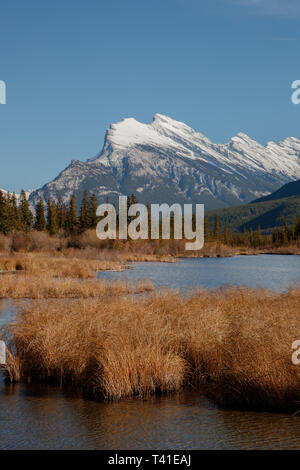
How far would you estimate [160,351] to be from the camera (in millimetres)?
11562

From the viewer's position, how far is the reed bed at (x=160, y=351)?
1051 cm

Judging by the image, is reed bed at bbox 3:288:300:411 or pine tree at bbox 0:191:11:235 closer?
reed bed at bbox 3:288:300:411

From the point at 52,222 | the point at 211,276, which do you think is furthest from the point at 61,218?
the point at 211,276

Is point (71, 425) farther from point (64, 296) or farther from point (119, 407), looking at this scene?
point (64, 296)

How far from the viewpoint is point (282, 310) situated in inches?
597

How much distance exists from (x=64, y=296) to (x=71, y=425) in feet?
53.6

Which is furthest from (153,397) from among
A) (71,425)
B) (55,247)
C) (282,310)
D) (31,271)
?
(55,247)

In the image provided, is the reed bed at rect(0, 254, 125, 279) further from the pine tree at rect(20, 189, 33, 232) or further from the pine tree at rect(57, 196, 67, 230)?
the pine tree at rect(20, 189, 33, 232)

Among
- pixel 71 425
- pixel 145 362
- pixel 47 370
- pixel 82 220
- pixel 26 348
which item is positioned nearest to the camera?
pixel 71 425

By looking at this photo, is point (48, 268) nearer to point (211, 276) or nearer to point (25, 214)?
point (211, 276)

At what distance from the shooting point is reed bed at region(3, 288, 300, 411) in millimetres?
10508

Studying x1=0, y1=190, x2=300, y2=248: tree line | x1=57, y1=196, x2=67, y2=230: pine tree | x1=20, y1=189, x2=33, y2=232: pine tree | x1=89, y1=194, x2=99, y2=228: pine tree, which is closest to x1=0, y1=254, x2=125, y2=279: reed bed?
x1=0, y1=190, x2=300, y2=248: tree line

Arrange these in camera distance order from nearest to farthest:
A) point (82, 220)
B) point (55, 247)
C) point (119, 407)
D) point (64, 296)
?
point (119, 407) < point (64, 296) < point (55, 247) < point (82, 220)

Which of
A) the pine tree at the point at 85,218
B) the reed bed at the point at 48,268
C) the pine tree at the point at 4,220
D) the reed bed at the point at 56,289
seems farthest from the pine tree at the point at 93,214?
the reed bed at the point at 56,289
